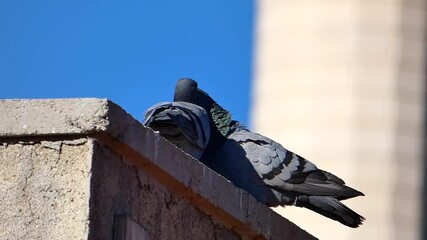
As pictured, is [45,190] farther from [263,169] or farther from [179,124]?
[263,169]

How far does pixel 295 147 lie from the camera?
28.6 meters

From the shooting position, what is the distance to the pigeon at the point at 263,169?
9016 mm

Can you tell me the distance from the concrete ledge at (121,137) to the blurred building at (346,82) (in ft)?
69.8

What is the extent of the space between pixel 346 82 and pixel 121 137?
76.0ft

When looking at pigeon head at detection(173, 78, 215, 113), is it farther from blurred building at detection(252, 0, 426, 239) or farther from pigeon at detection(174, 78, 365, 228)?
blurred building at detection(252, 0, 426, 239)

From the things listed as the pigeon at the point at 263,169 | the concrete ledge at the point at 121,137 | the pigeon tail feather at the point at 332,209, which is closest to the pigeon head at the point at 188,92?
the pigeon at the point at 263,169

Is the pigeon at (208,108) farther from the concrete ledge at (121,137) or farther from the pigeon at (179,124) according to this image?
the concrete ledge at (121,137)

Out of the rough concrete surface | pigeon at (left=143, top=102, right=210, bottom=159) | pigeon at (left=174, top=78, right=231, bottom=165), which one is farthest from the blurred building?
the rough concrete surface

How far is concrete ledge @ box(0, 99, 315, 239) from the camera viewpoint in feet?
20.6

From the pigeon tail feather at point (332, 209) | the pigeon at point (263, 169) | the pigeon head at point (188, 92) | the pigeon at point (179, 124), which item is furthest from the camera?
the pigeon tail feather at point (332, 209)

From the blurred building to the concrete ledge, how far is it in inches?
838

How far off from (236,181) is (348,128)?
20139mm

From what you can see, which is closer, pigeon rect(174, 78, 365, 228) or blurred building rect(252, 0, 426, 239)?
pigeon rect(174, 78, 365, 228)

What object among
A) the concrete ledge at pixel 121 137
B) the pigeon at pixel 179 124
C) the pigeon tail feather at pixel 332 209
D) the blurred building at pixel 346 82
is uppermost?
the blurred building at pixel 346 82
